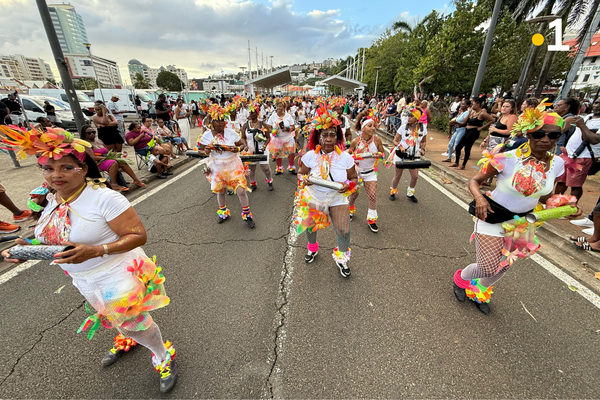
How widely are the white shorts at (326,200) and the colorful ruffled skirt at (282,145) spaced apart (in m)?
4.51

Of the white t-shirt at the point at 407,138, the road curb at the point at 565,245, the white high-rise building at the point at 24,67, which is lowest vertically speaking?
the road curb at the point at 565,245

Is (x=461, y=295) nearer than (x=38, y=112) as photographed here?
Yes

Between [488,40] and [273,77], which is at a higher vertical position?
[488,40]

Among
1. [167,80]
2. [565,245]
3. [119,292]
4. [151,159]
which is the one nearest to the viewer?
[119,292]

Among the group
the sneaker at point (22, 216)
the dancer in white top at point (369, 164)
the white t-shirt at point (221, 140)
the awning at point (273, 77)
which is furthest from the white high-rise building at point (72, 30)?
the dancer in white top at point (369, 164)

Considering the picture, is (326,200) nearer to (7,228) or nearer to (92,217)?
(92,217)

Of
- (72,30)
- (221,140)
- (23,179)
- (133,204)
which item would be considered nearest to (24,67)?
(72,30)

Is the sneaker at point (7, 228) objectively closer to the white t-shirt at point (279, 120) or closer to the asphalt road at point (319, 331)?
the asphalt road at point (319, 331)

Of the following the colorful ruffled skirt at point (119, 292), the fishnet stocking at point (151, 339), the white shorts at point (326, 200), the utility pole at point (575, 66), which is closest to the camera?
the colorful ruffled skirt at point (119, 292)

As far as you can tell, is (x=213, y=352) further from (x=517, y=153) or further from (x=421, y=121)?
(x=421, y=121)

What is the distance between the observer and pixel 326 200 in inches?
120

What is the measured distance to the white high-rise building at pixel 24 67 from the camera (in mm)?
104438

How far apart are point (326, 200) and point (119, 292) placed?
82.2 inches

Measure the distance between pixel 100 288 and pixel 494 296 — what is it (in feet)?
12.6
